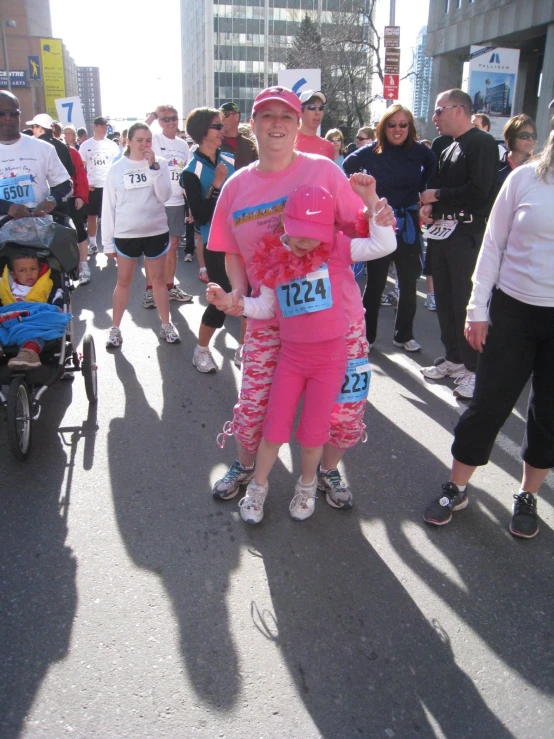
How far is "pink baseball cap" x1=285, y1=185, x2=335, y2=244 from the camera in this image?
2666mm

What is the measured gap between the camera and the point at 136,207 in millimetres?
5906

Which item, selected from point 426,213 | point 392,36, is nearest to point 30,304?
point 426,213

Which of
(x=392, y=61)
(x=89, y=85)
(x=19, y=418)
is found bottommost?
(x=19, y=418)

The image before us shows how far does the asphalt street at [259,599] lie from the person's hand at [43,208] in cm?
178

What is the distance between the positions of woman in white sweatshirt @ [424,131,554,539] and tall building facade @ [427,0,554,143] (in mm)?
15076

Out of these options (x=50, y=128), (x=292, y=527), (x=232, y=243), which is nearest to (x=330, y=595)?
(x=292, y=527)

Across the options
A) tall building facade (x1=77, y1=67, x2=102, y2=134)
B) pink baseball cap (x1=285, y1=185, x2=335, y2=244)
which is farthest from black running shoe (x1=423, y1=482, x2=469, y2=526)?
tall building facade (x1=77, y1=67, x2=102, y2=134)

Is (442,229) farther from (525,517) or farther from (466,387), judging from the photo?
(525,517)

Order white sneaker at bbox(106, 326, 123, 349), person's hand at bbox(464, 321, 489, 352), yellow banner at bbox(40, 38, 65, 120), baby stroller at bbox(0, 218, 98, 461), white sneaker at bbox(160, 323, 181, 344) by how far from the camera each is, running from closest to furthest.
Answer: person's hand at bbox(464, 321, 489, 352), baby stroller at bbox(0, 218, 98, 461), white sneaker at bbox(106, 326, 123, 349), white sneaker at bbox(160, 323, 181, 344), yellow banner at bbox(40, 38, 65, 120)

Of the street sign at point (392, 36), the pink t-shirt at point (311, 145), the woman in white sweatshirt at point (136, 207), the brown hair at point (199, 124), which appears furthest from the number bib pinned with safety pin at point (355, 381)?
the street sign at point (392, 36)

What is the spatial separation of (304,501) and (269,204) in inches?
61.2

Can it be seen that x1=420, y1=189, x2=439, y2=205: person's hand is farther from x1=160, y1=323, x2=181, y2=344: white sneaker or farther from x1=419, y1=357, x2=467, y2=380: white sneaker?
x1=160, y1=323, x2=181, y2=344: white sneaker

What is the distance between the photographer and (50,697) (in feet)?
7.34

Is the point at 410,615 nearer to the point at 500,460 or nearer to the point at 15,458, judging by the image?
the point at 500,460
